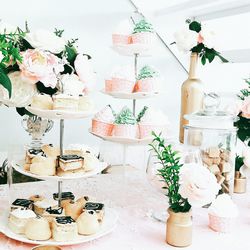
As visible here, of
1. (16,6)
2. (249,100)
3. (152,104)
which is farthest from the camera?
(152,104)

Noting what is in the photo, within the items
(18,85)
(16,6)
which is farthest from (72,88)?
(16,6)

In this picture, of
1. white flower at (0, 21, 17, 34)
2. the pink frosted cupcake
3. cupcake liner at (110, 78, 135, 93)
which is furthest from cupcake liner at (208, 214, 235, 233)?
white flower at (0, 21, 17, 34)

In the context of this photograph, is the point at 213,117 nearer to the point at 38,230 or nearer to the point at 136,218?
the point at 136,218

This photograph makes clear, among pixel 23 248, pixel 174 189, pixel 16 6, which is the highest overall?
pixel 16 6

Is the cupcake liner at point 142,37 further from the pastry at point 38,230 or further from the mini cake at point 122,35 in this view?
the pastry at point 38,230

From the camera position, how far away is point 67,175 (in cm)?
106

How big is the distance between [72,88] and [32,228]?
1.26ft

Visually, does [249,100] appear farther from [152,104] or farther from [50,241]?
[152,104]

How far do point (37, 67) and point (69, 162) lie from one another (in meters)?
0.26

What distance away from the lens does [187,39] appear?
1.65 meters

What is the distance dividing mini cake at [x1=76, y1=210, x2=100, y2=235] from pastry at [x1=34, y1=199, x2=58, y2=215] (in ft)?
0.33

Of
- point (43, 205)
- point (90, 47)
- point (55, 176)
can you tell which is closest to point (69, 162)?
point (55, 176)

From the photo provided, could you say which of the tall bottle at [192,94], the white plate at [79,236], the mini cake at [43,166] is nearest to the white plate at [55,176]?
the mini cake at [43,166]

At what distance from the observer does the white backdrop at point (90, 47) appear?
2.19 m
